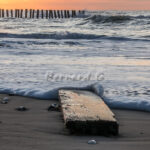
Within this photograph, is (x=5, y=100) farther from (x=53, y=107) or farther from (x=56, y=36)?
(x=56, y=36)

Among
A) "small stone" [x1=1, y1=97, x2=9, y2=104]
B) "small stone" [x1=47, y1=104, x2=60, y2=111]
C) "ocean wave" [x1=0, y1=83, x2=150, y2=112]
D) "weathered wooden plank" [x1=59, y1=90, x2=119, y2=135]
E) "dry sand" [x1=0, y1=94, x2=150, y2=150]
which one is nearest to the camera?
"dry sand" [x1=0, y1=94, x2=150, y2=150]

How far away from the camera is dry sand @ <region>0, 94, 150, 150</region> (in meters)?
2.53

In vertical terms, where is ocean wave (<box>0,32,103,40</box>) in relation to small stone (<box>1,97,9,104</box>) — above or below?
below

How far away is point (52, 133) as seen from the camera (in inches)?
113

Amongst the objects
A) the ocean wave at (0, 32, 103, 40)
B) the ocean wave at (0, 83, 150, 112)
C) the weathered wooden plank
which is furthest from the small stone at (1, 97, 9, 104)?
the ocean wave at (0, 32, 103, 40)

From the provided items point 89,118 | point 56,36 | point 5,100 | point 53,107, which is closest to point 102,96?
point 53,107

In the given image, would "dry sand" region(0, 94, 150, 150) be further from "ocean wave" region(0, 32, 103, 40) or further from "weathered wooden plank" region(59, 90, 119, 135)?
"ocean wave" region(0, 32, 103, 40)

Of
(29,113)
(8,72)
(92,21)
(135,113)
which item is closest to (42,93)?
(29,113)

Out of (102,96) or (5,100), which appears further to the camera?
(102,96)

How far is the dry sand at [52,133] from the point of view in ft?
8.31

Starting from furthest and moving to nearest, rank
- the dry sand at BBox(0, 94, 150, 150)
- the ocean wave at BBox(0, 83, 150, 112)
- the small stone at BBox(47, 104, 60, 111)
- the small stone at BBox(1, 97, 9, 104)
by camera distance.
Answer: the small stone at BBox(1, 97, 9, 104), the ocean wave at BBox(0, 83, 150, 112), the small stone at BBox(47, 104, 60, 111), the dry sand at BBox(0, 94, 150, 150)

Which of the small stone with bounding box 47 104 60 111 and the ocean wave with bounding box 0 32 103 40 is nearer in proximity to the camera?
the small stone with bounding box 47 104 60 111

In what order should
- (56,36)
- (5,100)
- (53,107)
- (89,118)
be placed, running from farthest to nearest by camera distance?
1. (56,36)
2. (5,100)
3. (53,107)
4. (89,118)

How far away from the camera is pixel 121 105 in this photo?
400 centimetres
